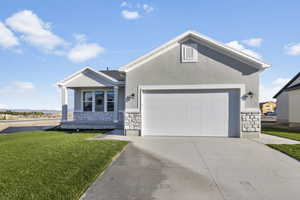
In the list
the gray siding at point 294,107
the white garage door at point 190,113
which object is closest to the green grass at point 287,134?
the white garage door at point 190,113

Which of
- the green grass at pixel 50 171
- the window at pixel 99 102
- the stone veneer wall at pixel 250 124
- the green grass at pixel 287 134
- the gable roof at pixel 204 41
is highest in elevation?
the gable roof at pixel 204 41

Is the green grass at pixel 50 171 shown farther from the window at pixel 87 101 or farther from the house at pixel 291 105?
the house at pixel 291 105

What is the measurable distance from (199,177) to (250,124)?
6126 mm

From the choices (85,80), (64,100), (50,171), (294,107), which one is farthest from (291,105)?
(64,100)

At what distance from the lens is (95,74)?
37.0ft

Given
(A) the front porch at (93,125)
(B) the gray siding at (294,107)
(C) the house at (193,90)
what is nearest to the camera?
(C) the house at (193,90)

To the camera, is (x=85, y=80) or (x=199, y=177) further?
(x=85, y=80)

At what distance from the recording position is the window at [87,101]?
1225 centimetres

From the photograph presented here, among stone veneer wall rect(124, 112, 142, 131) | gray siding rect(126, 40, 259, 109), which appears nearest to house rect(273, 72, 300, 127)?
gray siding rect(126, 40, 259, 109)

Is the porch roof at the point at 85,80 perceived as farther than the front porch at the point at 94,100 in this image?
Yes

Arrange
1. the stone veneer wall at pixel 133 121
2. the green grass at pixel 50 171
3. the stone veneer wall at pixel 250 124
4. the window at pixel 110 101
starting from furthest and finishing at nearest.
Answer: the window at pixel 110 101, the stone veneer wall at pixel 133 121, the stone veneer wall at pixel 250 124, the green grass at pixel 50 171

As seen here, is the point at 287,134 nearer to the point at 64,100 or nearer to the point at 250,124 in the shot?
the point at 250,124

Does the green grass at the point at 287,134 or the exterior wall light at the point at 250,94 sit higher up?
the exterior wall light at the point at 250,94

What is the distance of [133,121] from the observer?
872 cm
